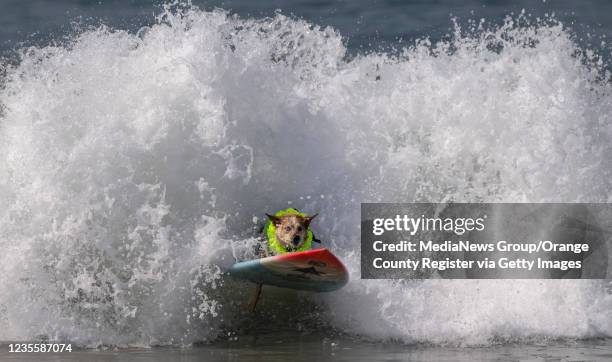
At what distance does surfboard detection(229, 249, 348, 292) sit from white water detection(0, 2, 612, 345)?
0.22m

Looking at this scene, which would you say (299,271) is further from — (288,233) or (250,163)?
(250,163)

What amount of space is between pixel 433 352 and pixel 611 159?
3272 mm

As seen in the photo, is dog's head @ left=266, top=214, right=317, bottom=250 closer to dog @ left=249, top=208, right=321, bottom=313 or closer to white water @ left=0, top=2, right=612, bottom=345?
dog @ left=249, top=208, right=321, bottom=313

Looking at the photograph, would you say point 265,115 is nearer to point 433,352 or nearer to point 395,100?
point 395,100

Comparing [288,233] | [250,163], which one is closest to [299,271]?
[288,233]

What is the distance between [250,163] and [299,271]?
3.93ft

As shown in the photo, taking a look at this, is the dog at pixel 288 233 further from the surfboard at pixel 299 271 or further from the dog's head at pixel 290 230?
the surfboard at pixel 299 271

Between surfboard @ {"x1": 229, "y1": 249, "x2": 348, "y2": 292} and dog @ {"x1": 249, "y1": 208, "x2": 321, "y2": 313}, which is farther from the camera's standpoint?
dog @ {"x1": 249, "y1": 208, "x2": 321, "y2": 313}

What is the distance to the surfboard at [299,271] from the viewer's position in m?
7.16

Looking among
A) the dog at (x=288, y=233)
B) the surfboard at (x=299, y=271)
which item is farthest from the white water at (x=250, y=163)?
the dog at (x=288, y=233)

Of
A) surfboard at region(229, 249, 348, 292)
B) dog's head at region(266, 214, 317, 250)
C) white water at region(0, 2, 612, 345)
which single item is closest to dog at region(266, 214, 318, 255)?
dog's head at region(266, 214, 317, 250)

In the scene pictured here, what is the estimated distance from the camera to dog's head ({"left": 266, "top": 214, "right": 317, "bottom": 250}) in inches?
291

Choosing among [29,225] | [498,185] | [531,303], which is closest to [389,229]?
[498,185]

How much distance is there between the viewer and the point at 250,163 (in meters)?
8.14
